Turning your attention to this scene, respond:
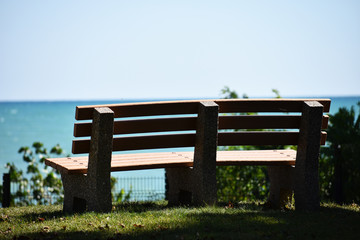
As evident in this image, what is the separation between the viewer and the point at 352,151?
13266mm

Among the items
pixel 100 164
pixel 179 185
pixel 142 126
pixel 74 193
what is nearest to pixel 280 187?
pixel 179 185

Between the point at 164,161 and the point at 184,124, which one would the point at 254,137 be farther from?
the point at 164,161

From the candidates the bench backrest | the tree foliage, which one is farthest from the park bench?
the tree foliage

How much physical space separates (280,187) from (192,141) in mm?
1332

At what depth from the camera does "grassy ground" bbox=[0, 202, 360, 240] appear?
15.4 ft

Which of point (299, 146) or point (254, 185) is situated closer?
point (299, 146)

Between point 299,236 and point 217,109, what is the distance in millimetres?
1833

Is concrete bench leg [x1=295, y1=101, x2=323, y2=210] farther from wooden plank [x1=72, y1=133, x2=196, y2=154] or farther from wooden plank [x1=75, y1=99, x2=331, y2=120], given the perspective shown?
wooden plank [x1=72, y1=133, x2=196, y2=154]

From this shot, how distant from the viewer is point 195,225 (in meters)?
5.04

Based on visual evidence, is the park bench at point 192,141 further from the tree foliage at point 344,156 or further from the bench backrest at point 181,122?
the tree foliage at point 344,156

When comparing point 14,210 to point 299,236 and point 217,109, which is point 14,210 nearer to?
point 217,109

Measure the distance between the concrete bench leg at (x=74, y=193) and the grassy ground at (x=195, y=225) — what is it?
528mm

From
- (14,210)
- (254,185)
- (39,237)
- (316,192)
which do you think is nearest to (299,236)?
(316,192)


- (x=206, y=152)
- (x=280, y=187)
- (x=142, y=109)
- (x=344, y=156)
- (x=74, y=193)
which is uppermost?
(x=142, y=109)
